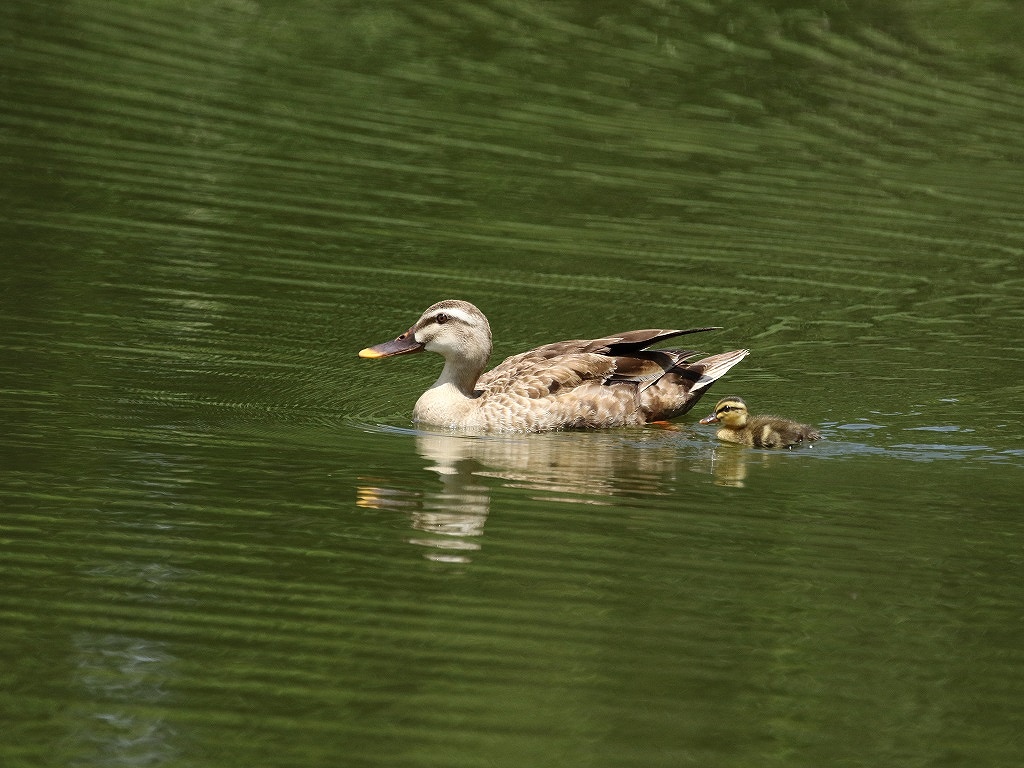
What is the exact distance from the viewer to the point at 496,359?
529 inches

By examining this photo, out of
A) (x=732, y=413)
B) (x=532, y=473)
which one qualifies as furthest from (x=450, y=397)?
(x=732, y=413)

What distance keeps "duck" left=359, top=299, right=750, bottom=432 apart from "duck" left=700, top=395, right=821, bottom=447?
648mm

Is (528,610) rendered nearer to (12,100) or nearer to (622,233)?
(622,233)

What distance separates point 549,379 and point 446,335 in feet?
2.46

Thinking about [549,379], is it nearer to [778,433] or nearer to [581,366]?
[581,366]

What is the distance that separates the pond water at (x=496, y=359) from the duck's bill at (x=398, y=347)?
1.28 ft

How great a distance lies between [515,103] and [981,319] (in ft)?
22.9

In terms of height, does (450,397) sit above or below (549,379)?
below

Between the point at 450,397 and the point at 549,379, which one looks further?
the point at 450,397

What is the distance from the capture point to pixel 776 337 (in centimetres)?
1329

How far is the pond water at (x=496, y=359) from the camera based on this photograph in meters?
6.59

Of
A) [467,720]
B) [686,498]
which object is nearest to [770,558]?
[686,498]

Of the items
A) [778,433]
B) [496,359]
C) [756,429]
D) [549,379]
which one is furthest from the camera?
[496,359]

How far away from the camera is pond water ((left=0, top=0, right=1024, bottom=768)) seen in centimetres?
659
